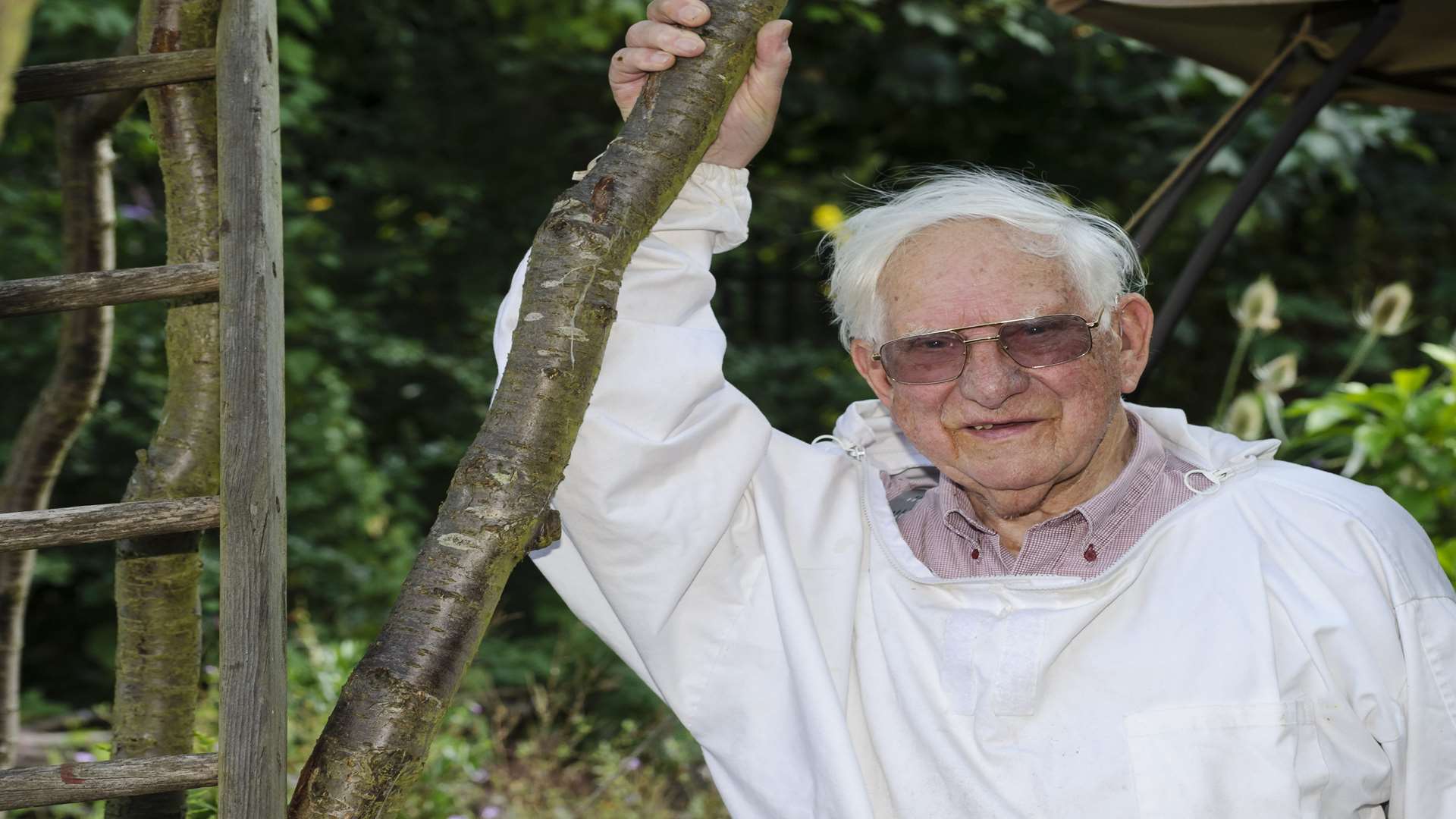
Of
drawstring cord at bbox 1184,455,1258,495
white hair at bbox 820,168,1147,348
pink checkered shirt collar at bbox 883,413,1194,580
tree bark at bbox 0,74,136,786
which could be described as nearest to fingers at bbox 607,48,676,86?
white hair at bbox 820,168,1147,348

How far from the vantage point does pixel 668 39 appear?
1779 mm

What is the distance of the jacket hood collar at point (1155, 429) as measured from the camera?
2021 millimetres

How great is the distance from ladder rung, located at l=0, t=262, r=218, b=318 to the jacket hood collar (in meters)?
1.11

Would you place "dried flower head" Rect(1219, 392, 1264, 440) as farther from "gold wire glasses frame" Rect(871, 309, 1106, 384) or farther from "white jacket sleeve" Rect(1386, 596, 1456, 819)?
"white jacket sleeve" Rect(1386, 596, 1456, 819)

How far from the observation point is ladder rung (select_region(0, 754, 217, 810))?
1.52 metres

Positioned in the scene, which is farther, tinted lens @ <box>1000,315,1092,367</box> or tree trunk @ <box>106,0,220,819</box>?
tree trunk @ <box>106,0,220,819</box>

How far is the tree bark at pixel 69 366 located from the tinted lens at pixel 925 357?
1792mm

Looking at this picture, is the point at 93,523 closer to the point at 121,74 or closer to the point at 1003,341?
the point at 121,74

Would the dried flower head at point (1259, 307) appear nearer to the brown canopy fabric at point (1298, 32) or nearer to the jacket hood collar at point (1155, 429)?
the brown canopy fabric at point (1298, 32)

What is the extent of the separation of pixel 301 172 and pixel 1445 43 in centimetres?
585

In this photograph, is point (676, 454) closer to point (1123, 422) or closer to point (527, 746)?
point (1123, 422)

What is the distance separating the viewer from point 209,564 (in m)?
5.04

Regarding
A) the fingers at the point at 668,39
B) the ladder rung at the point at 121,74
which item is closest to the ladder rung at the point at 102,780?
the ladder rung at the point at 121,74

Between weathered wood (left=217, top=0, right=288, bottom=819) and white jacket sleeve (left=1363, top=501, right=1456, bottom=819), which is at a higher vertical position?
weathered wood (left=217, top=0, right=288, bottom=819)
